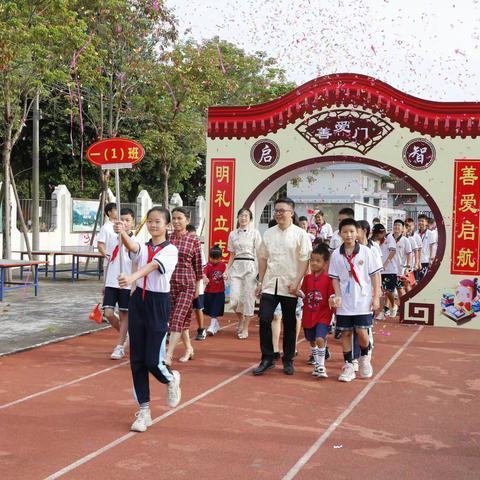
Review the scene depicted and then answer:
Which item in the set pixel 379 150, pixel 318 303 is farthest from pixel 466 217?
pixel 318 303

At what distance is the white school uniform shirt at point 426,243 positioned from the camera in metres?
14.3

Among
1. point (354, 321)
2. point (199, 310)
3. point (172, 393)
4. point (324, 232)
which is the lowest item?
point (172, 393)

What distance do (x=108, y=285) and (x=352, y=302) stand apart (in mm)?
2620

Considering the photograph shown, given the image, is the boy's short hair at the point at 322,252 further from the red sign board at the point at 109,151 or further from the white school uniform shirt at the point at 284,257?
the red sign board at the point at 109,151

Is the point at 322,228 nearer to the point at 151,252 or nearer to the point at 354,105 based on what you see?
the point at 354,105

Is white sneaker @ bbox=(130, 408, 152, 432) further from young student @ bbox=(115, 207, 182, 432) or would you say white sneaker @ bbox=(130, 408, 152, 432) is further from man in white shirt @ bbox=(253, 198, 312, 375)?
man in white shirt @ bbox=(253, 198, 312, 375)

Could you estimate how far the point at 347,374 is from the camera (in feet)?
22.0

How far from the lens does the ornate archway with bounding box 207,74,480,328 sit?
34.5ft

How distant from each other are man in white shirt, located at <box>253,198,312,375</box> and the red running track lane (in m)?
0.26

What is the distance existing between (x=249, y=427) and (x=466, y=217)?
21.7 ft

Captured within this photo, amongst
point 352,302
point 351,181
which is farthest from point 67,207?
point 351,181

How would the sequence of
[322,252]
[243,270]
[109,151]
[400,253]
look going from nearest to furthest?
[322,252] < [109,151] < [243,270] < [400,253]

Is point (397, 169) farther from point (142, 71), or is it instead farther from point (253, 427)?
point (142, 71)

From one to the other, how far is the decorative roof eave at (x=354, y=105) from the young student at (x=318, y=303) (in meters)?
4.54
